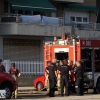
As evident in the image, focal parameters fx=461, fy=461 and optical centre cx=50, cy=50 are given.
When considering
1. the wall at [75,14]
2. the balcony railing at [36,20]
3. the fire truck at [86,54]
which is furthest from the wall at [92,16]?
the fire truck at [86,54]

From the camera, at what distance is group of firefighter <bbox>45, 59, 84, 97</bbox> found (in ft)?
72.0

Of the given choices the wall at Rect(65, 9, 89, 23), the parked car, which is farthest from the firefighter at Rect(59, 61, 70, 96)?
the wall at Rect(65, 9, 89, 23)

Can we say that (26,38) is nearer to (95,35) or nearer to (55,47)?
(95,35)

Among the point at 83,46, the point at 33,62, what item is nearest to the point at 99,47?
the point at 83,46

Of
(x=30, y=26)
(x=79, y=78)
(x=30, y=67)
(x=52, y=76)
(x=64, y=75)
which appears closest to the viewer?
(x=64, y=75)

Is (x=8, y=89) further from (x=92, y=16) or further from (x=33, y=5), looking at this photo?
(x=92, y=16)

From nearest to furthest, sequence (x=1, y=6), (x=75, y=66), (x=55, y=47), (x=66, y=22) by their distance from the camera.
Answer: (x=75, y=66)
(x=55, y=47)
(x=1, y=6)
(x=66, y=22)

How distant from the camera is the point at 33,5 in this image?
3212cm

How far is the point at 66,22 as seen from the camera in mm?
35688

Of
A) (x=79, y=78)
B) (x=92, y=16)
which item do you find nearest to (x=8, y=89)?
(x=79, y=78)

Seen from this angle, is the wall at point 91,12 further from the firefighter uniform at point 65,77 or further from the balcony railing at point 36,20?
the firefighter uniform at point 65,77

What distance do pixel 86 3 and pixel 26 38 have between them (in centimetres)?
708

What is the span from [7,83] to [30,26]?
1128cm

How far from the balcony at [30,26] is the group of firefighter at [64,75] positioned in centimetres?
933
